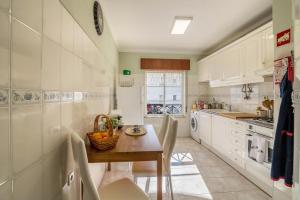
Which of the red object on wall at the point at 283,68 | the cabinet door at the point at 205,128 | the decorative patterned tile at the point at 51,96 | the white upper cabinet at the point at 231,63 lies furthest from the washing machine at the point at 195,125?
the decorative patterned tile at the point at 51,96

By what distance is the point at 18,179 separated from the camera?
2.17 ft

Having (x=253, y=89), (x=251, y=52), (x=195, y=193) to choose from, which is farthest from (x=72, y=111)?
(x=253, y=89)

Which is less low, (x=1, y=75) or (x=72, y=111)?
(x=1, y=75)

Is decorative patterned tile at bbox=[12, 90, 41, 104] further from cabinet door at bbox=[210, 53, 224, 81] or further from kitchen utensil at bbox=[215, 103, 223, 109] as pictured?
kitchen utensil at bbox=[215, 103, 223, 109]

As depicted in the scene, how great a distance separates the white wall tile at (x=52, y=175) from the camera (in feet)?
2.88

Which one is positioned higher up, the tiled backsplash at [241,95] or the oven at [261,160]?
the tiled backsplash at [241,95]

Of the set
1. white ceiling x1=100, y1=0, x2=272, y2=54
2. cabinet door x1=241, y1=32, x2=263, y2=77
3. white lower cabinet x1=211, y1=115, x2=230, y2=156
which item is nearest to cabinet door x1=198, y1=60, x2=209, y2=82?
white ceiling x1=100, y1=0, x2=272, y2=54

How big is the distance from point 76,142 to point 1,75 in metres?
0.47

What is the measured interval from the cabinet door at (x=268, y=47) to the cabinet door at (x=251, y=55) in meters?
0.10

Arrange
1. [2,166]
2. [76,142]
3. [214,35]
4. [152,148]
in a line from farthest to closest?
[214,35] → [152,148] → [76,142] → [2,166]

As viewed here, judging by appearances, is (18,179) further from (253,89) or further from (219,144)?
(253,89)

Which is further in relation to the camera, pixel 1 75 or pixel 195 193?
pixel 195 193

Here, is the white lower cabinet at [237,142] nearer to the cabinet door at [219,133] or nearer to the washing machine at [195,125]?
the cabinet door at [219,133]

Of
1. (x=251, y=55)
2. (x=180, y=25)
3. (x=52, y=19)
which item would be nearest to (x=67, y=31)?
(x=52, y=19)
